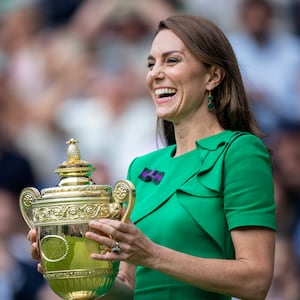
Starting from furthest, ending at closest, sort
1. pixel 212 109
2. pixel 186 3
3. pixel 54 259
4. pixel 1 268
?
pixel 186 3 < pixel 1 268 < pixel 212 109 < pixel 54 259

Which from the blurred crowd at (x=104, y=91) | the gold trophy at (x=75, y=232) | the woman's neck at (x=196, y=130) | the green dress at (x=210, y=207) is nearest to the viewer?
the gold trophy at (x=75, y=232)

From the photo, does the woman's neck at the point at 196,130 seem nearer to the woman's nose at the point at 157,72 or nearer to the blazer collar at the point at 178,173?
the blazer collar at the point at 178,173

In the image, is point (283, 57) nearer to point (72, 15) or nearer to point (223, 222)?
point (72, 15)

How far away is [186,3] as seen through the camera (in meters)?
6.48

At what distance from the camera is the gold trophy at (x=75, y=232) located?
120 inches

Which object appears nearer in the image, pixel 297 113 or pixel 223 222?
pixel 223 222

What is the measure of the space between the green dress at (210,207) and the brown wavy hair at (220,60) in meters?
0.10

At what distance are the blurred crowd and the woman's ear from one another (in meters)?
2.77

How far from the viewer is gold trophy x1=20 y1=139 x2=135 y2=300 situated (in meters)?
3.04

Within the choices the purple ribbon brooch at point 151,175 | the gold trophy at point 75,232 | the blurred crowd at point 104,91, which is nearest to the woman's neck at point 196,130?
the purple ribbon brooch at point 151,175

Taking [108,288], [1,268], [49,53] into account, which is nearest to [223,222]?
[108,288]

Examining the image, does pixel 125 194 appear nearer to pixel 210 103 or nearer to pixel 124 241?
pixel 124 241

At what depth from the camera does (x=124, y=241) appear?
2902 millimetres

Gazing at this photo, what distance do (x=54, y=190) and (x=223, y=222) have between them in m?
0.46
